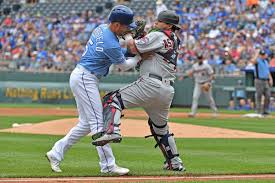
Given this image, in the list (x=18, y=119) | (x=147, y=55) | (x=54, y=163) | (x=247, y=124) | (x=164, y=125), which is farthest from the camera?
(x=18, y=119)

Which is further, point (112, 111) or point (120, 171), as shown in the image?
point (112, 111)

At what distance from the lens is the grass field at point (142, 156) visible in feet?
29.4

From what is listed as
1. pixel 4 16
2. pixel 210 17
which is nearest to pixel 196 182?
pixel 210 17

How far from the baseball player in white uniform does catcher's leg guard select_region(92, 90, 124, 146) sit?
0.07 meters

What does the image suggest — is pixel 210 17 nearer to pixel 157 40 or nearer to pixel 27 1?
A: pixel 27 1

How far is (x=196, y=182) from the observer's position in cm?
793

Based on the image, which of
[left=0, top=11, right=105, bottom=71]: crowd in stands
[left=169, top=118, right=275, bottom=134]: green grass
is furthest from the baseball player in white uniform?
[left=0, top=11, right=105, bottom=71]: crowd in stands

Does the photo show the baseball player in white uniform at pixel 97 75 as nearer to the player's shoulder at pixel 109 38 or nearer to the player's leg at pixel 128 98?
the player's shoulder at pixel 109 38

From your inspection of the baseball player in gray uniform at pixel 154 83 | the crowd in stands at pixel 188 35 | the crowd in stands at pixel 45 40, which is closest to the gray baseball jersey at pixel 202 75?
the crowd in stands at pixel 188 35

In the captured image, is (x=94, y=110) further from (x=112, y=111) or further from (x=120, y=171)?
(x=120, y=171)

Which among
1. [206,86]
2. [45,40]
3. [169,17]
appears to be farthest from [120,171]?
[45,40]

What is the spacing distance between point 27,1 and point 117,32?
33067 millimetres

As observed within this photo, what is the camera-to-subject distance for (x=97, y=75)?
29.0 feet

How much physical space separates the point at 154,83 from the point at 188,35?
2258 centimetres
